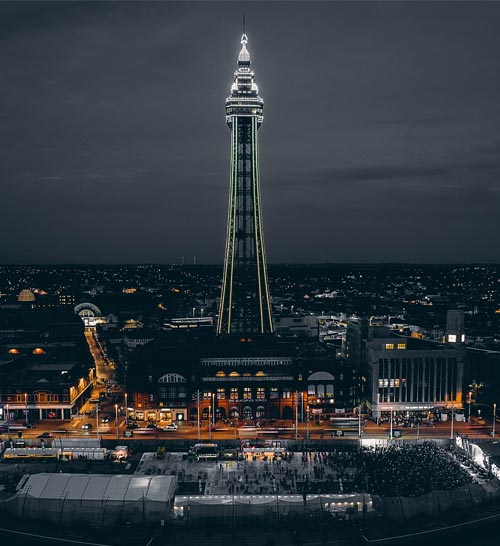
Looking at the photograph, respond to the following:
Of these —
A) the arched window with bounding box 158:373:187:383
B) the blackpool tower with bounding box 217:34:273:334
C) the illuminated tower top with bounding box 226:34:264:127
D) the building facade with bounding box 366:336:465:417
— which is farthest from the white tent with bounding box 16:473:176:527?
the illuminated tower top with bounding box 226:34:264:127

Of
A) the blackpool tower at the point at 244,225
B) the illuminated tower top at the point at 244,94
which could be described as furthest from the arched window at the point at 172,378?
the illuminated tower top at the point at 244,94

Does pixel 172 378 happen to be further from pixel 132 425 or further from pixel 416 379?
pixel 416 379

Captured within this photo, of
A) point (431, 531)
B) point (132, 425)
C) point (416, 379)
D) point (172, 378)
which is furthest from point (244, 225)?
point (431, 531)

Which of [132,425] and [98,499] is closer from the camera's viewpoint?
[98,499]

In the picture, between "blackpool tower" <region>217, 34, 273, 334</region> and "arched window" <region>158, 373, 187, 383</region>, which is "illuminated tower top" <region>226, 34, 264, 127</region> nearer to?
"blackpool tower" <region>217, 34, 273, 334</region>

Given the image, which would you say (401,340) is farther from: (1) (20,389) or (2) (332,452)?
(1) (20,389)

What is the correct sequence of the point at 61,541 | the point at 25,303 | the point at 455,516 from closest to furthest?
1. the point at 61,541
2. the point at 455,516
3. the point at 25,303

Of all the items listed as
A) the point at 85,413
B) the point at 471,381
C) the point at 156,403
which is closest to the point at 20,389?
the point at 85,413

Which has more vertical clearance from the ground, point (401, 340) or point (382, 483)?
point (401, 340)
